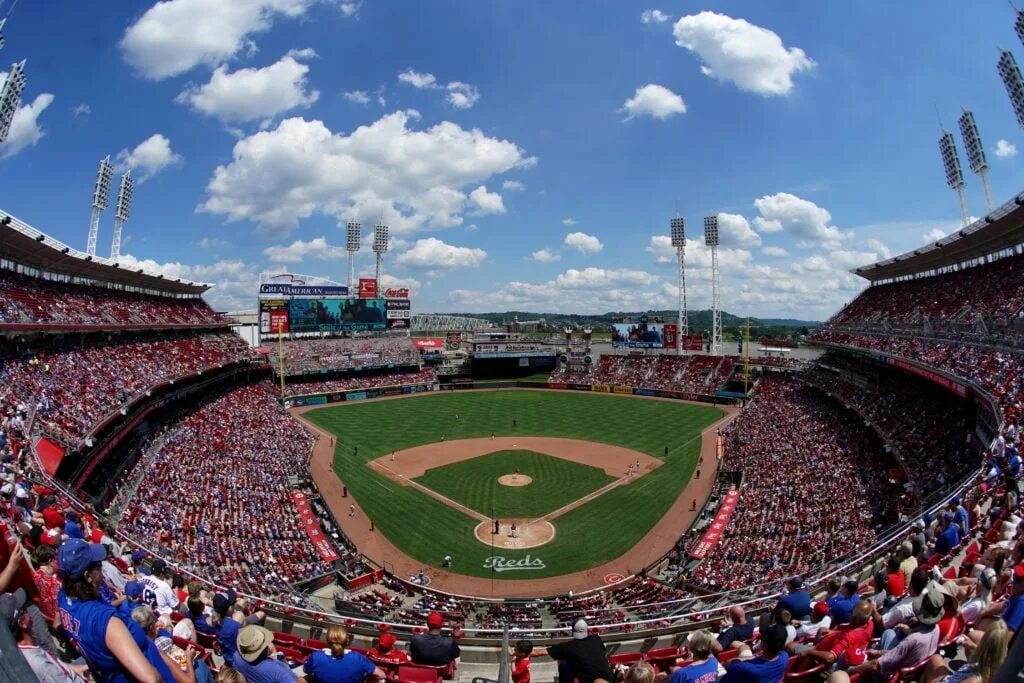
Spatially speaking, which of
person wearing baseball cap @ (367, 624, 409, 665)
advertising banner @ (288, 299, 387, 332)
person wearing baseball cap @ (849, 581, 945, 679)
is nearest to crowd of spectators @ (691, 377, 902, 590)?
person wearing baseball cap @ (367, 624, 409, 665)

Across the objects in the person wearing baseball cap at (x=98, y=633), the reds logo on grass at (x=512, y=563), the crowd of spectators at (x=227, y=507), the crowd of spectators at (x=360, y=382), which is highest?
the person wearing baseball cap at (x=98, y=633)

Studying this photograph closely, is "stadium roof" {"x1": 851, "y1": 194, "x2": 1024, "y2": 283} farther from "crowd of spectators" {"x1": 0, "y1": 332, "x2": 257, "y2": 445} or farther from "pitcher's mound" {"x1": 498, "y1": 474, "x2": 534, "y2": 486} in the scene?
"crowd of spectators" {"x1": 0, "y1": 332, "x2": 257, "y2": 445}

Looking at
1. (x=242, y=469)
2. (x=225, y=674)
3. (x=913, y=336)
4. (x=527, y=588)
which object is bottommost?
(x=527, y=588)

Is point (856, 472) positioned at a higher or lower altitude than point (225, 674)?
lower

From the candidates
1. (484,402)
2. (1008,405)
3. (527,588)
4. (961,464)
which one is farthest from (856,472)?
(484,402)

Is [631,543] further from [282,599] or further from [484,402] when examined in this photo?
[484,402]

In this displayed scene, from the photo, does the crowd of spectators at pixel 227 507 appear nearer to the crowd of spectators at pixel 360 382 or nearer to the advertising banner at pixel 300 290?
the crowd of spectators at pixel 360 382

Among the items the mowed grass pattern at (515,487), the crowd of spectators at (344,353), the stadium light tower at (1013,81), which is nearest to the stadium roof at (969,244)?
the stadium light tower at (1013,81)

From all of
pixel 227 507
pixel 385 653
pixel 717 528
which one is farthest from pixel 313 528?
pixel 385 653
